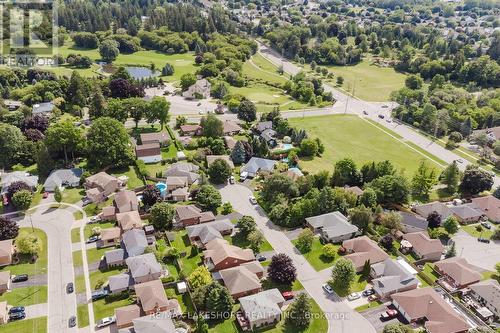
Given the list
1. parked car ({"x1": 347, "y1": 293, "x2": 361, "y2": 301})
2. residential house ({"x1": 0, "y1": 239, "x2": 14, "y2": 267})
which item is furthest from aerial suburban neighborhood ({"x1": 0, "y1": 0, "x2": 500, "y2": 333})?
residential house ({"x1": 0, "y1": 239, "x2": 14, "y2": 267})

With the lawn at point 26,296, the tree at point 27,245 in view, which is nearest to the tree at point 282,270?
the lawn at point 26,296

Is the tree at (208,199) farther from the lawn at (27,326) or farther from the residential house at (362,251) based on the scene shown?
the lawn at (27,326)

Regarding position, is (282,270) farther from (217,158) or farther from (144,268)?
(217,158)

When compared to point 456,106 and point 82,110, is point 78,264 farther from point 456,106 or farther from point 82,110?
point 456,106

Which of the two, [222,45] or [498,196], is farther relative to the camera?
[222,45]

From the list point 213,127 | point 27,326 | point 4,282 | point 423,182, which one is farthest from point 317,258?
point 213,127

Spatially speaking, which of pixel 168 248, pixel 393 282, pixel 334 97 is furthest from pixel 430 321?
pixel 334 97
